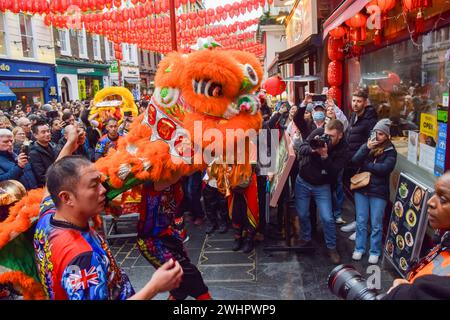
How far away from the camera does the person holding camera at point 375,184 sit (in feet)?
14.1

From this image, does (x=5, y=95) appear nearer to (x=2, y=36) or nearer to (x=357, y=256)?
(x=2, y=36)

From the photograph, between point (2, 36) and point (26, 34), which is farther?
point (26, 34)

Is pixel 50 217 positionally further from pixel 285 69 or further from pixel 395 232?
pixel 285 69

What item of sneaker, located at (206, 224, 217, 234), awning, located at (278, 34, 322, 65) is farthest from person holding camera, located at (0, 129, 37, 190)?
awning, located at (278, 34, 322, 65)

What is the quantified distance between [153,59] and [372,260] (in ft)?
139

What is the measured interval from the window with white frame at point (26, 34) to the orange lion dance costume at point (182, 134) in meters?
18.9

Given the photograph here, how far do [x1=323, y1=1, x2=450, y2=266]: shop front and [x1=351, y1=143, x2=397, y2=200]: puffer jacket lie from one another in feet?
0.55

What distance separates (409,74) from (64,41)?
22078 mm

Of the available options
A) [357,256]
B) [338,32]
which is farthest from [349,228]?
[338,32]

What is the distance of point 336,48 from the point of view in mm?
7977

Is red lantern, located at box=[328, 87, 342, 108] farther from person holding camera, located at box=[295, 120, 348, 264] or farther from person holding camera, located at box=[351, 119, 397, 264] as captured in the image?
person holding camera, located at box=[351, 119, 397, 264]

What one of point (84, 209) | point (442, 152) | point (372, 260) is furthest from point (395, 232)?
point (84, 209)

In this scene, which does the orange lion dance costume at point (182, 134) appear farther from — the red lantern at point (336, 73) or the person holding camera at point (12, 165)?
the red lantern at point (336, 73)

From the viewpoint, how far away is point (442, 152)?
4.16 m
